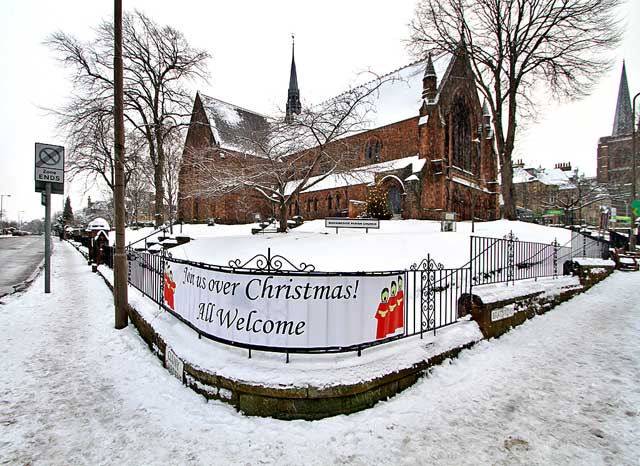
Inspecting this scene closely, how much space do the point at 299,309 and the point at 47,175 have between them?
1000cm

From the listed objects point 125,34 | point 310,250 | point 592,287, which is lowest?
point 592,287

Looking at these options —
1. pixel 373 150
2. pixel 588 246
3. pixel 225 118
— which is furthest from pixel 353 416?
pixel 225 118

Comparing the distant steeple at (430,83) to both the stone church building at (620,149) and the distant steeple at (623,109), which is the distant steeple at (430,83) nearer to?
the stone church building at (620,149)

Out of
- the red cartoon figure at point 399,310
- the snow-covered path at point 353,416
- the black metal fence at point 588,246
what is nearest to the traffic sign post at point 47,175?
the snow-covered path at point 353,416

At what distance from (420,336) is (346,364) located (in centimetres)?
150

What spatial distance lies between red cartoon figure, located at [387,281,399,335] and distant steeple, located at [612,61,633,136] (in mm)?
67293

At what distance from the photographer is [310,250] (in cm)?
1429

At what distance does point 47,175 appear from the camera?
952cm

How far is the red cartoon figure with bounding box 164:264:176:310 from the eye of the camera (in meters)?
5.31

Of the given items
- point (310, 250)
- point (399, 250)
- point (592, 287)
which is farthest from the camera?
point (310, 250)

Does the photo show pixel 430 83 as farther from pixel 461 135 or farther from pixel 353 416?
pixel 353 416

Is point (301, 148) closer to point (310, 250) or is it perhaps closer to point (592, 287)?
point (310, 250)

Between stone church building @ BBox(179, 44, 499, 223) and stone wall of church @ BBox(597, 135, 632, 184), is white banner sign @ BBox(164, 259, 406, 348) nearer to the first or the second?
stone church building @ BBox(179, 44, 499, 223)

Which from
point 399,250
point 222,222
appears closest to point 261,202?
point 222,222
